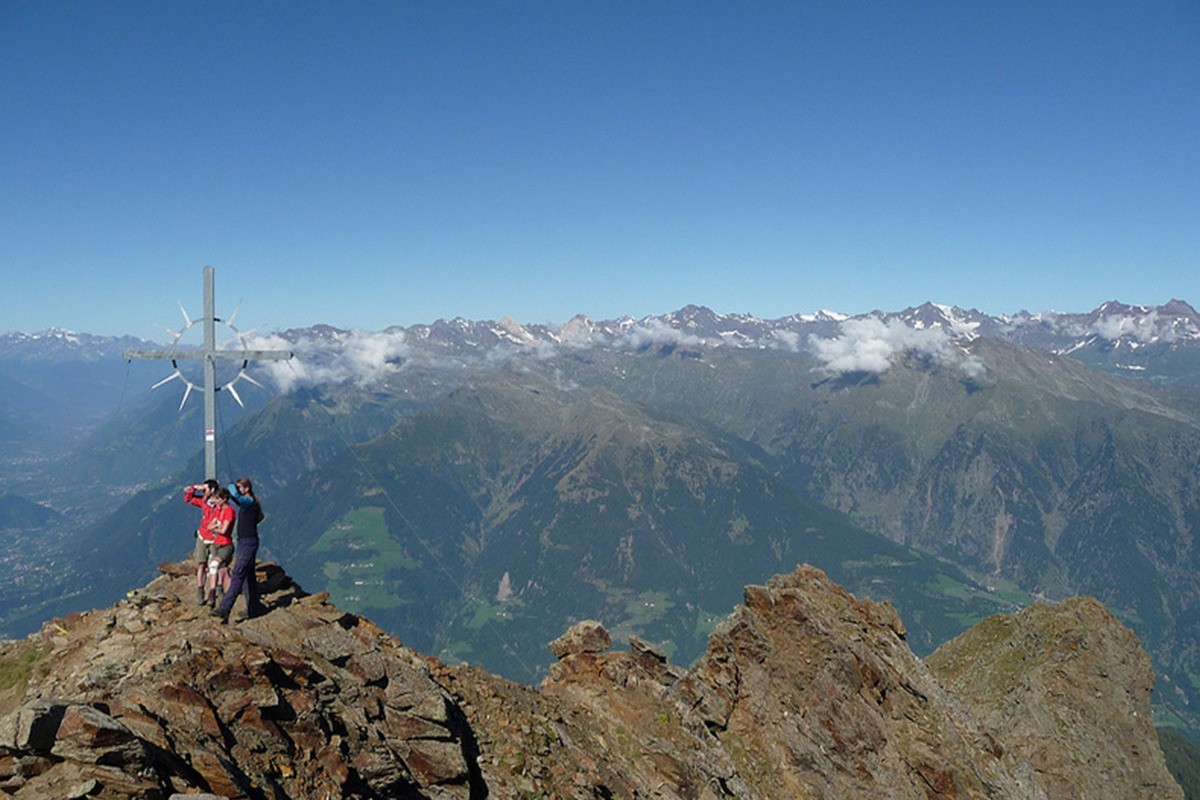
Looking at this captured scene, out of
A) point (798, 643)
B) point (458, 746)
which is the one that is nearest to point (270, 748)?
point (458, 746)

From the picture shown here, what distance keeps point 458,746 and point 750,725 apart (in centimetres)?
1725

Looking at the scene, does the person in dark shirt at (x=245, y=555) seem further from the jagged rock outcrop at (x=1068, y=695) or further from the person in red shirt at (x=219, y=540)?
the jagged rock outcrop at (x=1068, y=695)

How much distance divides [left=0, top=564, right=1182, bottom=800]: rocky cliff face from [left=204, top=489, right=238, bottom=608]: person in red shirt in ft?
3.28

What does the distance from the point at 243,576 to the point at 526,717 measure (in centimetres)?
1068

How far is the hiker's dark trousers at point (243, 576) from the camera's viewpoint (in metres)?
20.1

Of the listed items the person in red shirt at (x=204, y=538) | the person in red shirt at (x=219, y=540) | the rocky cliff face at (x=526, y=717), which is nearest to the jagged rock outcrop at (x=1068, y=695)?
the rocky cliff face at (x=526, y=717)

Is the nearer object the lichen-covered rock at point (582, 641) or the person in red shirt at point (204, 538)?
the person in red shirt at point (204, 538)

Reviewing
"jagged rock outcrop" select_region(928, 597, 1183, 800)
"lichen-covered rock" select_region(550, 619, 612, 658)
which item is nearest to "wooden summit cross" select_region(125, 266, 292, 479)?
"lichen-covered rock" select_region(550, 619, 612, 658)

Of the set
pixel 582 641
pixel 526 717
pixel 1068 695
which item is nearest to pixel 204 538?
pixel 526 717

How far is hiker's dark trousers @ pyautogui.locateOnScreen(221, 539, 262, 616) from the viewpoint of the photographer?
2012 cm

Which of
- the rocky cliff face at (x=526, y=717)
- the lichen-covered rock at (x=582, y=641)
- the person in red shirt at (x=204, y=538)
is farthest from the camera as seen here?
the lichen-covered rock at (x=582, y=641)

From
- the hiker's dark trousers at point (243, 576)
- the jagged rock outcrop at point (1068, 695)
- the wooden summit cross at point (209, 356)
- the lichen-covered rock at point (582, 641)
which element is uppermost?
the wooden summit cross at point (209, 356)

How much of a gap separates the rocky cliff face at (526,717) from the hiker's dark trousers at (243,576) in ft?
2.34

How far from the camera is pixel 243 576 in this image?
20.4 m
